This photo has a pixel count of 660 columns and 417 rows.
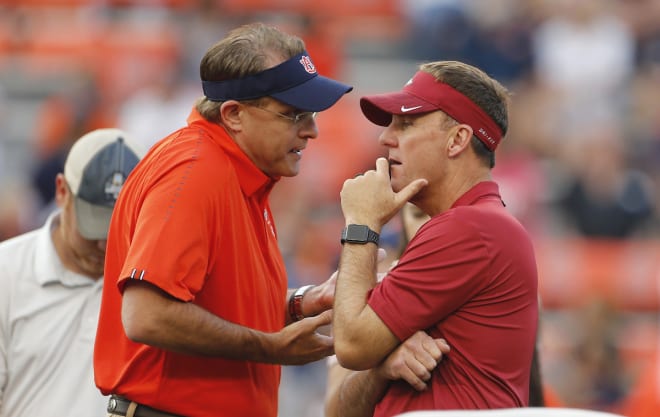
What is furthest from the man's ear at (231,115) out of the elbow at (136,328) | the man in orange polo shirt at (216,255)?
the elbow at (136,328)

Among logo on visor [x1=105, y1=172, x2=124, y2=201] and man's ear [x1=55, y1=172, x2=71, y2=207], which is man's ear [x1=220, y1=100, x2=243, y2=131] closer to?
logo on visor [x1=105, y1=172, x2=124, y2=201]

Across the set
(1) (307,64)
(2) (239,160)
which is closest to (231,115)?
(2) (239,160)

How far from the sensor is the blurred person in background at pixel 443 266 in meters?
3.70

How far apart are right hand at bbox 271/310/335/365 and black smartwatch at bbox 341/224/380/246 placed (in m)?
0.33

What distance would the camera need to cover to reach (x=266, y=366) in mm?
4195

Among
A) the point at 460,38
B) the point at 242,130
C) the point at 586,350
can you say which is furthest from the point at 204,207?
the point at 460,38

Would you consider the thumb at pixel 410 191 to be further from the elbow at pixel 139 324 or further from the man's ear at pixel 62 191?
the man's ear at pixel 62 191

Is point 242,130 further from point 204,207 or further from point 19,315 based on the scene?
point 19,315

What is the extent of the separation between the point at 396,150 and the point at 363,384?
820 millimetres

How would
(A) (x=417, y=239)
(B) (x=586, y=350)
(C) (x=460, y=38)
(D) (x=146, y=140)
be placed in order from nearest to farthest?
(A) (x=417, y=239) < (B) (x=586, y=350) < (D) (x=146, y=140) < (C) (x=460, y=38)

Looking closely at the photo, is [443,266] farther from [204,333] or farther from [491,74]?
[491,74]

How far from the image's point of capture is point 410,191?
3.92 metres

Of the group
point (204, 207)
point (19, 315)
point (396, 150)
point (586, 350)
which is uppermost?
point (396, 150)

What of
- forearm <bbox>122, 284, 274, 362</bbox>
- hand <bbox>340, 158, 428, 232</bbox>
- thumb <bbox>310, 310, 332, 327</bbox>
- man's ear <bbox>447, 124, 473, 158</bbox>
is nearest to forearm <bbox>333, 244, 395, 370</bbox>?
hand <bbox>340, 158, 428, 232</bbox>
